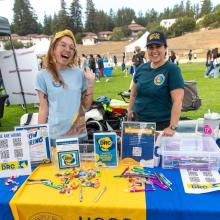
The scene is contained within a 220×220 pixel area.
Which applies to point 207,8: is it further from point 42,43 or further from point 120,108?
point 120,108

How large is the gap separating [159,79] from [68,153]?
87 cm

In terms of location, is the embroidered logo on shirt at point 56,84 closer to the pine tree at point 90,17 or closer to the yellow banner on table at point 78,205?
the yellow banner on table at point 78,205

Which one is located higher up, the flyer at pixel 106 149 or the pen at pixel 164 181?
the flyer at pixel 106 149

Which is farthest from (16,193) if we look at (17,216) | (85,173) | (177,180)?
(177,180)

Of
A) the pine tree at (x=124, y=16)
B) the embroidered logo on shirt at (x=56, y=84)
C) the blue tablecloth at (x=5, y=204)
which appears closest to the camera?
the blue tablecloth at (x=5, y=204)

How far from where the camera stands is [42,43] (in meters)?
14.1

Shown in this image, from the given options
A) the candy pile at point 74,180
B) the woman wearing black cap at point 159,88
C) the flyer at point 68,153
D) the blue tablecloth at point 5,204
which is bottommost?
the blue tablecloth at point 5,204

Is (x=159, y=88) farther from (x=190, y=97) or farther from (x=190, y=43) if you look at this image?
(x=190, y=43)

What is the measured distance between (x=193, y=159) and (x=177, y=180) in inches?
6.4

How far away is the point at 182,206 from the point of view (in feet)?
3.81

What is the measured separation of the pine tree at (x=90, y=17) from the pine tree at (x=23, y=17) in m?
13.0

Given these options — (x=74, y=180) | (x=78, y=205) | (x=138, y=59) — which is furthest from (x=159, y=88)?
(x=138, y=59)

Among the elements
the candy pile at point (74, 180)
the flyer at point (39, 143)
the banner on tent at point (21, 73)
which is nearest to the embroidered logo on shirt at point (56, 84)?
the flyer at point (39, 143)

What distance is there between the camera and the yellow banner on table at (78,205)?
1171 mm
